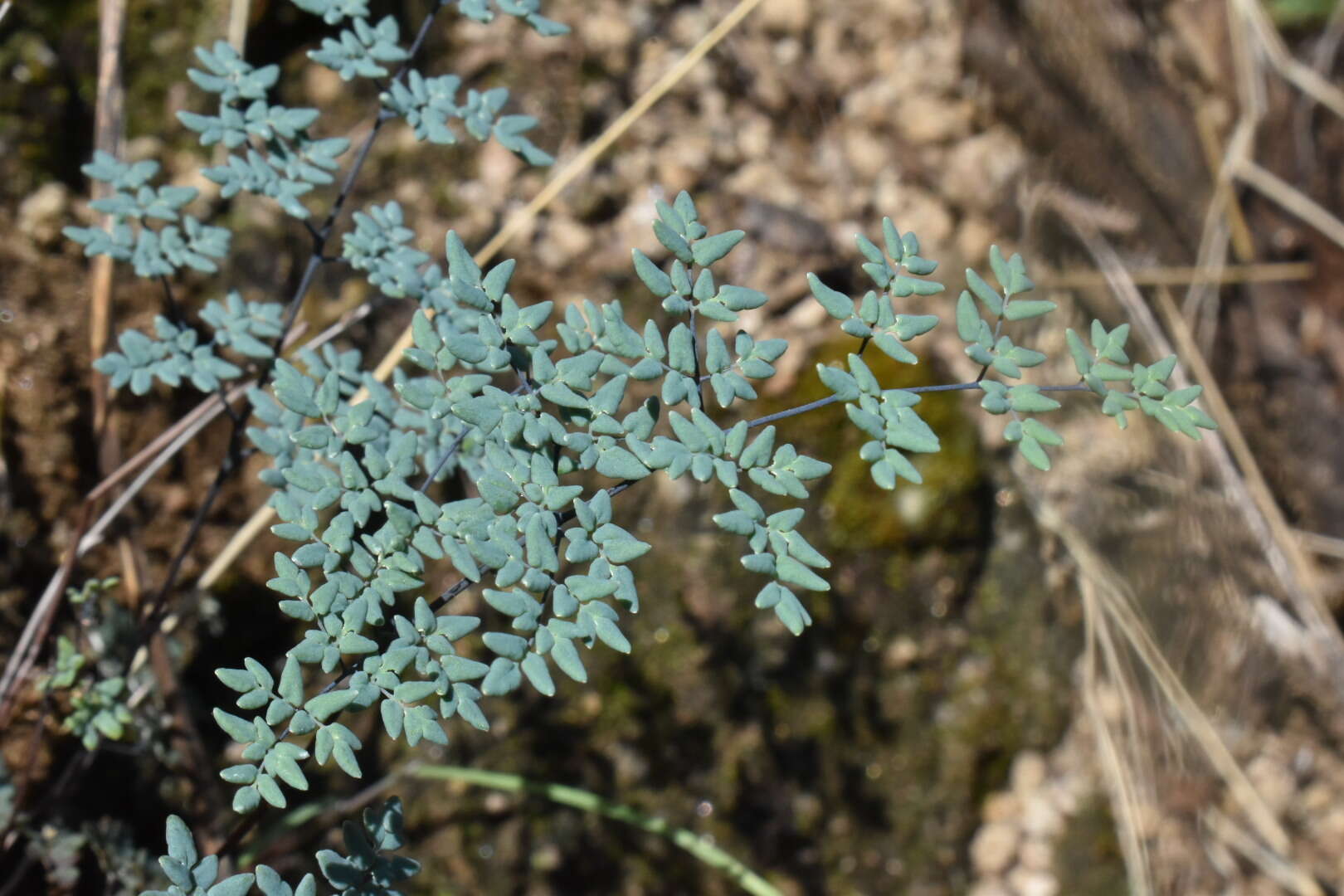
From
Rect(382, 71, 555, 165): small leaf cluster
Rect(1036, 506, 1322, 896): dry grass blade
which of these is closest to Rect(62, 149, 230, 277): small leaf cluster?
Rect(382, 71, 555, 165): small leaf cluster

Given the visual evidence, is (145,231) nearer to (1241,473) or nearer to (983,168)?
(983,168)

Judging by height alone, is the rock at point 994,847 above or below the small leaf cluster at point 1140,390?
below

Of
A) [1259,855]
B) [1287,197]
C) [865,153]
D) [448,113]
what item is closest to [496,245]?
[448,113]

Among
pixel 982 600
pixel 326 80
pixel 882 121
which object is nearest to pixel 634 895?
pixel 982 600

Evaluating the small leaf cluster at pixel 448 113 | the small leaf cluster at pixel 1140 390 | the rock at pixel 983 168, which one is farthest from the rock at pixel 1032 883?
the small leaf cluster at pixel 448 113

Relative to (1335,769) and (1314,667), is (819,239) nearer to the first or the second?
(1314,667)

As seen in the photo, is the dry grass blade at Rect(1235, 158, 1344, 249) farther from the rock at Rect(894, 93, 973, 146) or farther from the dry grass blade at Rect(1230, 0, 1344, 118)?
the rock at Rect(894, 93, 973, 146)

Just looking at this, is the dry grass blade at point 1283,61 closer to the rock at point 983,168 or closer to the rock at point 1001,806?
the rock at point 983,168
